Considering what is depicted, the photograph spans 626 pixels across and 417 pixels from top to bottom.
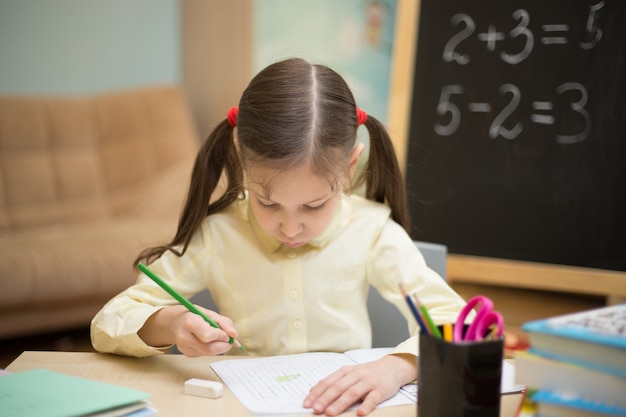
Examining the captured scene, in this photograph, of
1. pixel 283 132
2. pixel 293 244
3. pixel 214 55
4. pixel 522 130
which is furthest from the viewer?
pixel 214 55

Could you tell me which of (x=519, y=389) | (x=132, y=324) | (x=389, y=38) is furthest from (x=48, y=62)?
(x=519, y=389)

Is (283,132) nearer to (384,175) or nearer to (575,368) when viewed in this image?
(384,175)

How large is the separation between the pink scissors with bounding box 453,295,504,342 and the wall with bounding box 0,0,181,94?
3.00 meters

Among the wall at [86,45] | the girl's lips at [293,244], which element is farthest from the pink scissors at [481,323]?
the wall at [86,45]

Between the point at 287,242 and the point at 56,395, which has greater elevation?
the point at 287,242

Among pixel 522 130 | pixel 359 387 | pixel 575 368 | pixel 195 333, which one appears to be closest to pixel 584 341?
pixel 575 368

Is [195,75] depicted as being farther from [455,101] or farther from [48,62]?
[455,101]

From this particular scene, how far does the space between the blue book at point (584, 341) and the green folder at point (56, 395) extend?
0.44m

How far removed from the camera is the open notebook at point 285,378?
2.74ft

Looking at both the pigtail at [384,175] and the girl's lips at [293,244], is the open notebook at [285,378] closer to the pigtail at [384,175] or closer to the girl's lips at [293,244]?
the girl's lips at [293,244]

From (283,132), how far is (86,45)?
2677 mm

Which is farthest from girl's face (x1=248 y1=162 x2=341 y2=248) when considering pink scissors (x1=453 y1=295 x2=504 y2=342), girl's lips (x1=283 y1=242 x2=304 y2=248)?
pink scissors (x1=453 y1=295 x2=504 y2=342)

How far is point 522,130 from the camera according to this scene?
2.47m

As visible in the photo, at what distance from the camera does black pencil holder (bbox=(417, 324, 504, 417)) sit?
0.71 metres
